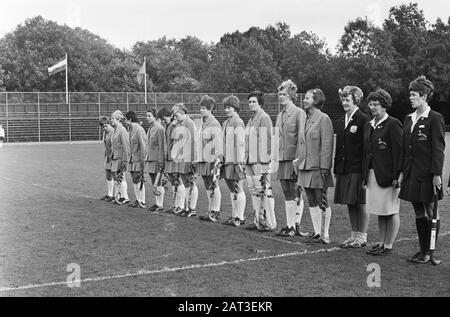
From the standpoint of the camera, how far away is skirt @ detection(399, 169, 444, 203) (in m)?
7.08

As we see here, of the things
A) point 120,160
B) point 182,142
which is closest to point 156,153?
point 182,142

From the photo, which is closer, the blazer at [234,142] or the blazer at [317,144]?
the blazer at [317,144]

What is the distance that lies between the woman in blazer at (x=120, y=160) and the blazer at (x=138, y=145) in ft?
0.87

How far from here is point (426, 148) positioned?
23.4 ft

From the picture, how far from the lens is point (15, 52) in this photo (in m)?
52.5

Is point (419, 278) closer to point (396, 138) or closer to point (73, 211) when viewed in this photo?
point (396, 138)

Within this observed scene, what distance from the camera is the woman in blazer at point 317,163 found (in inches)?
325

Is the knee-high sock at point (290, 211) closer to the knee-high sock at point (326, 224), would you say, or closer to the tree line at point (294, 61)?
the knee-high sock at point (326, 224)

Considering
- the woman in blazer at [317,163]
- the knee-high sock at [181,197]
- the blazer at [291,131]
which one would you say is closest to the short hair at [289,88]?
the blazer at [291,131]

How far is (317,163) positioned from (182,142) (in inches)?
142

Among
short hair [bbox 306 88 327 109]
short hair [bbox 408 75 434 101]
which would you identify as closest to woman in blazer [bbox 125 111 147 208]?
short hair [bbox 306 88 327 109]

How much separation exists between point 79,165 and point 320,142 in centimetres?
1672

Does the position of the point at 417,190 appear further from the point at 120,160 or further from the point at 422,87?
the point at 120,160
